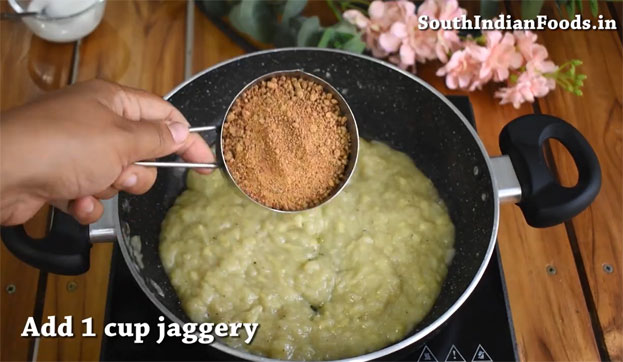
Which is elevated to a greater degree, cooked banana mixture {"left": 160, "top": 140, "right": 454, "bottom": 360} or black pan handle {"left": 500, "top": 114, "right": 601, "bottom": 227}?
black pan handle {"left": 500, "top": 114, "right": 601, "bottom": 227}

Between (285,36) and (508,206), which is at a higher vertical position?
(285,36)

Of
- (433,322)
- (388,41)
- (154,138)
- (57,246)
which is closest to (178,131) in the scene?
(154,138)

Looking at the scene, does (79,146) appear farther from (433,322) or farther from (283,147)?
(433,322)

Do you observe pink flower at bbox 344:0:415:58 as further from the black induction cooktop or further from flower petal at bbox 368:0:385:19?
the black induction cooktop

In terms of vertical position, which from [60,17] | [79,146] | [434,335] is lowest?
[434,335]

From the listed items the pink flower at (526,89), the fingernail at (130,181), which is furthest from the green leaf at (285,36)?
the fingernail at (130,181)

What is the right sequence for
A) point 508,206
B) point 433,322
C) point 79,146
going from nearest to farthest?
point 79,146 → point 433,322 → point 508,206

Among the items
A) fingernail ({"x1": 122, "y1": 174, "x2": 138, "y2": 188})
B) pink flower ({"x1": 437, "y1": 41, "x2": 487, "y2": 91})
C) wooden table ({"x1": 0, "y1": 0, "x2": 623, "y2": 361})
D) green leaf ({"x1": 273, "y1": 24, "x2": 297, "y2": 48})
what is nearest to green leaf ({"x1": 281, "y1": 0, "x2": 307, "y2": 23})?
green leaf ({"x1": 273, "y1": 24, "x2": 297, "y2": 48})
